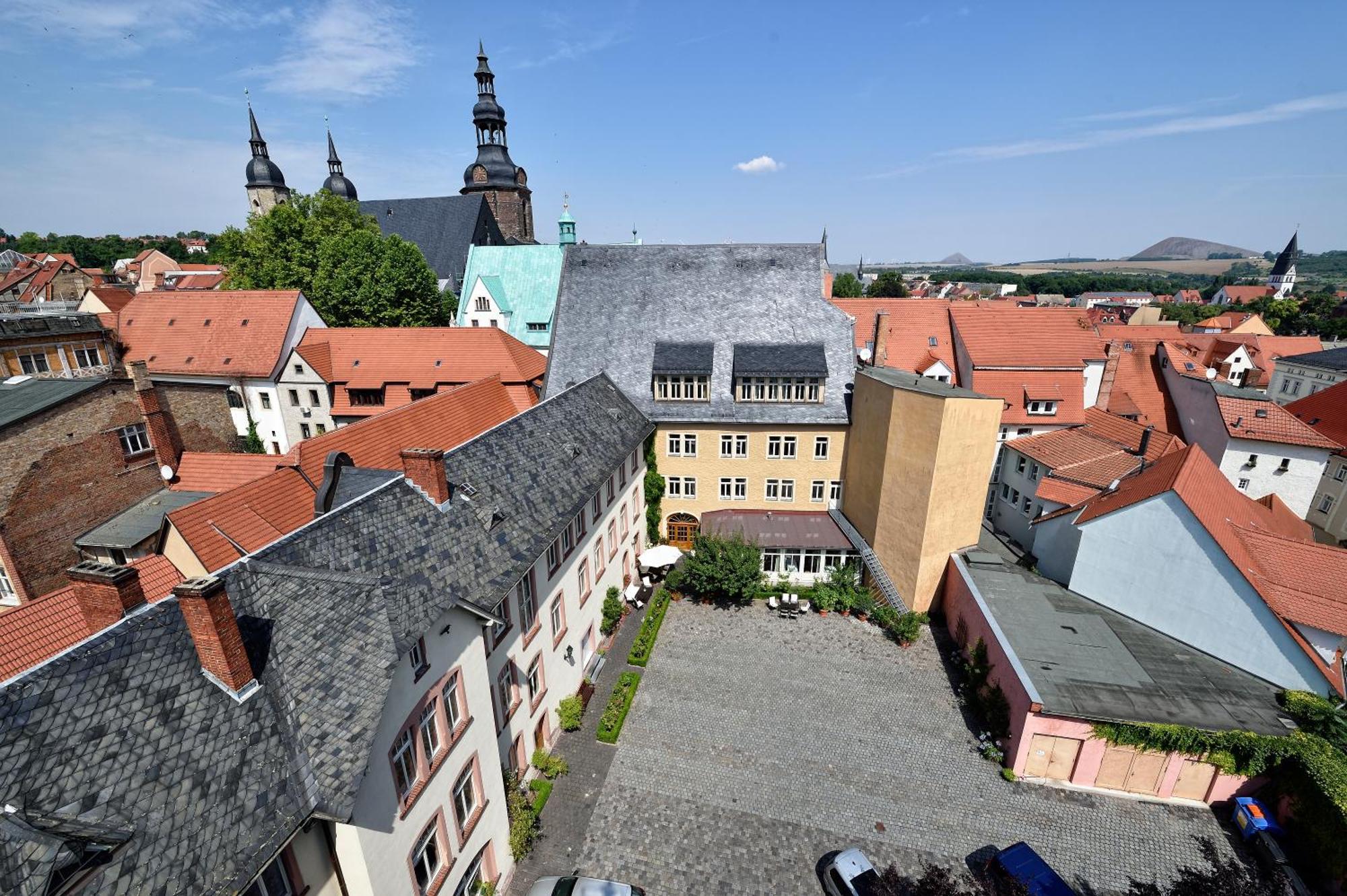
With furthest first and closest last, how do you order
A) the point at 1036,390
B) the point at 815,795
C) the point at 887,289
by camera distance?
the point at 887,289 → the point at 1036,390 → the point at 815,795

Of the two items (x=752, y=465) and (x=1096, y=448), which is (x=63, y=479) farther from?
(x=1096, y=448)

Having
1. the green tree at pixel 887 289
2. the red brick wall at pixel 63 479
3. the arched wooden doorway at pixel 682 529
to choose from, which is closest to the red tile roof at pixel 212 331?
the red brick wall at pixel 63 479

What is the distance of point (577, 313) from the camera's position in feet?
112

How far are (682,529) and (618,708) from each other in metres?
13.1

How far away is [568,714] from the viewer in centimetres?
2070

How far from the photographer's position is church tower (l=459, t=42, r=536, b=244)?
79188mm

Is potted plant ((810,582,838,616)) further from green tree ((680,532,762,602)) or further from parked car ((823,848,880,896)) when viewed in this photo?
parked car ((823,848,880,896))

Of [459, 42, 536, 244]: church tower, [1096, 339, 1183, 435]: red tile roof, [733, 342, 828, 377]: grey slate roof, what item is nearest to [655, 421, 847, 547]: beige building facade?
[733, 342, 828, 377]: grey slate roof

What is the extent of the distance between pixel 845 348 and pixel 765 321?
187 inches

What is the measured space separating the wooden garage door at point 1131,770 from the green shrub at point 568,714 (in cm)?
1763

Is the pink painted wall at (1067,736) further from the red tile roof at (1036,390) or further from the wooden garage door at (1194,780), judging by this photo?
the red tile roof at (1036,390)

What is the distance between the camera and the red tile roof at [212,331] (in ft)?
138

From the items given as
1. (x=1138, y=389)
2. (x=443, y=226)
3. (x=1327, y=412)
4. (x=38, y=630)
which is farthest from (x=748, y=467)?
(x=443, y=226)

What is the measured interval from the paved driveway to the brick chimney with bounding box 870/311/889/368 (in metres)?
16.8
